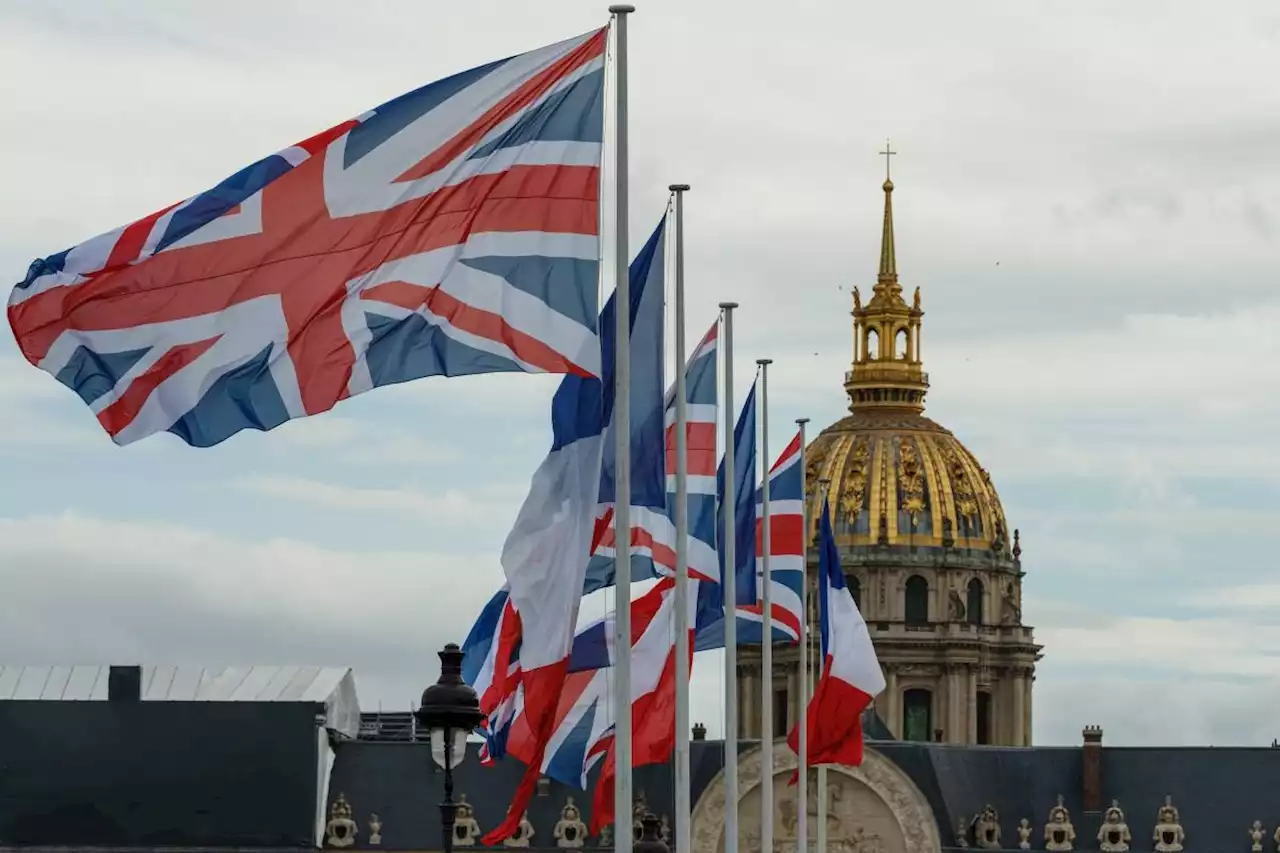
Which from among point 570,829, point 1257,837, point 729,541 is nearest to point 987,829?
point 1257,837

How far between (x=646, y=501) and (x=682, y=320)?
5464 millimetres

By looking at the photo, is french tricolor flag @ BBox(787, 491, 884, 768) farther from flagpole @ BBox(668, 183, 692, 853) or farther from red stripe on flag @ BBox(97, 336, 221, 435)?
red stripe on flag @ BBox(97, 336, 221, 435)

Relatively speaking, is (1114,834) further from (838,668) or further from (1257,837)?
(838,668)

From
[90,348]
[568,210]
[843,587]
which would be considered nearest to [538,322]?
[568,210]

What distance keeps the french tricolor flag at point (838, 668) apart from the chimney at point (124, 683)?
53499 millimetres

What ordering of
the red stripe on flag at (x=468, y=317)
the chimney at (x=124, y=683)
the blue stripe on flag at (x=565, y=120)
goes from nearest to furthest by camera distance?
the red stripe on flag at (x=468, y=317), the blue stripe on flag at (x=565, y=120), the chimney at (x=124, y=683)

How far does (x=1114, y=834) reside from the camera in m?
140

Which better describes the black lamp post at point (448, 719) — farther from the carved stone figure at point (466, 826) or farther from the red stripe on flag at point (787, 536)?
the carved stone figure at point (466, 826)

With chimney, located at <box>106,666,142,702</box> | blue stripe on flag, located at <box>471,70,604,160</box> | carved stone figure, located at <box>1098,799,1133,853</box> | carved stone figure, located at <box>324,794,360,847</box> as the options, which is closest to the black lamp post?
blue stripe on flag, located at <box>471,70,604,160</box>

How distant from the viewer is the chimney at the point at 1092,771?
142375 mm

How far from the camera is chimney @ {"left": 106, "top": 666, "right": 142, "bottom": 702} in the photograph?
124875mm

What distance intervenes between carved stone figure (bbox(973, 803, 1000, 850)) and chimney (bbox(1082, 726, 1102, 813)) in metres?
3.39

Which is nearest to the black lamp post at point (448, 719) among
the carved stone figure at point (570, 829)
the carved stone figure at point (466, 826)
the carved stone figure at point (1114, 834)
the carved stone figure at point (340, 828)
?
the carved stone figure at point (340, 828)

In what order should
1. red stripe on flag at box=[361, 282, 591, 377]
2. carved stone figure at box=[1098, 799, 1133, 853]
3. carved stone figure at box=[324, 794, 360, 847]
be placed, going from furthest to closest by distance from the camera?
1. carved stone figure at box=[1098, 799, 1133, 853]
2. carved stone figure at box=[324, 794, 360, 847]
3. red stripe on flag at box=[361, 282, 591, 377]
